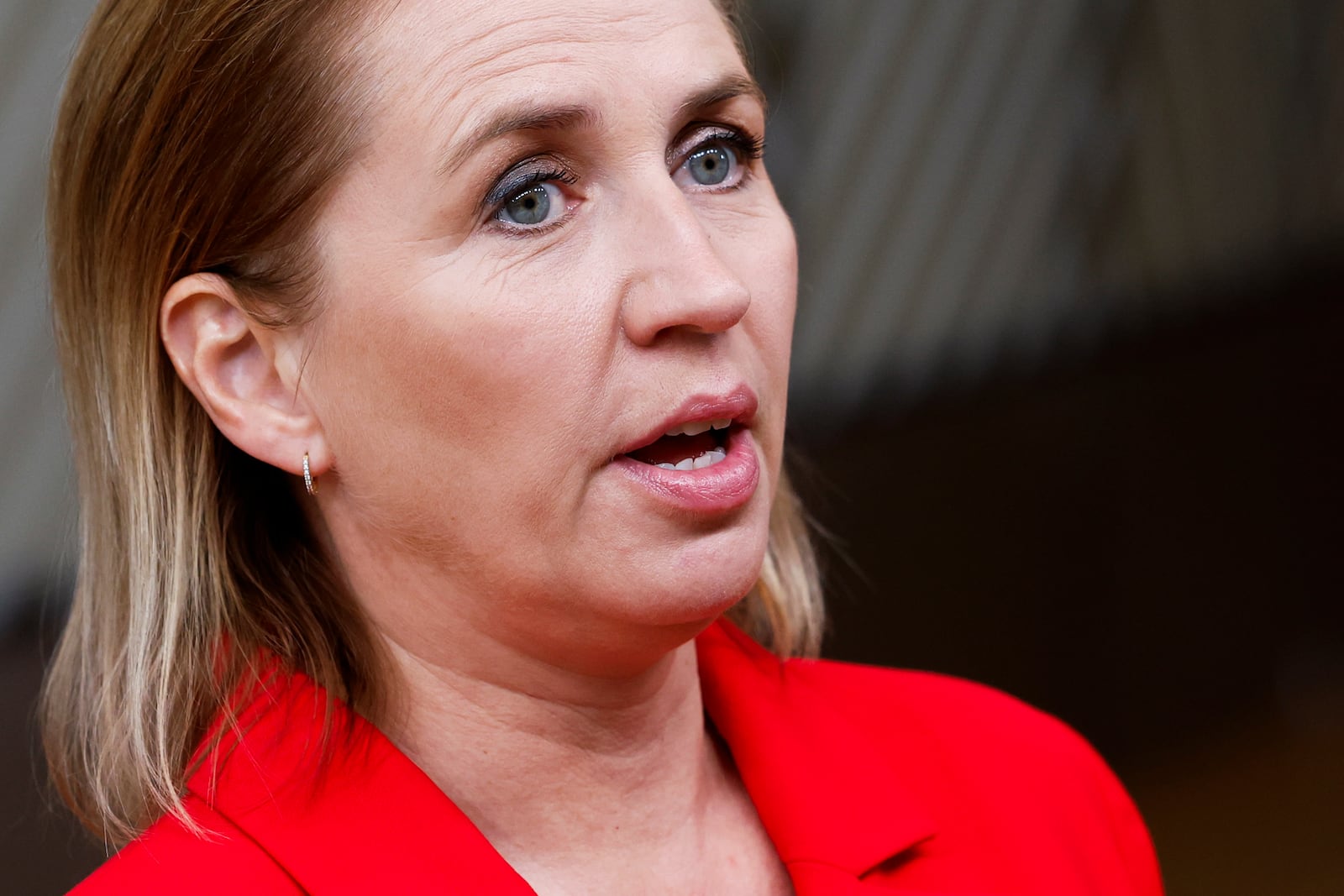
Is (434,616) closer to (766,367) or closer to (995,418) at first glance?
(766,367)

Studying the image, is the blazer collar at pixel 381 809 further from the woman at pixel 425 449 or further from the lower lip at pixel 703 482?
the lower lip at pixel 703 482

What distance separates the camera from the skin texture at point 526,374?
117 cm

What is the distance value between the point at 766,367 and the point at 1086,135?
2.62 metres

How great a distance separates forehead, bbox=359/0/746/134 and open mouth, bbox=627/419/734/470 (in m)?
0.27

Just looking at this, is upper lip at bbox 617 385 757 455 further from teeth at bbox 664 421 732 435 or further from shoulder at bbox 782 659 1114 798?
shoulder at bbox 782 659 1114 798

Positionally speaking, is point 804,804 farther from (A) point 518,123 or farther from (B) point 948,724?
(A) point 518,123

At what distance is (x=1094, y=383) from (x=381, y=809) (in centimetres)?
254

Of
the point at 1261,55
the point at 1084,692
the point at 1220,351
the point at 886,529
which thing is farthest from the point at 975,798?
the point at 1261,55

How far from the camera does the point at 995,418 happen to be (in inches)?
129

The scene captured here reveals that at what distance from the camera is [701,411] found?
46.6 inches

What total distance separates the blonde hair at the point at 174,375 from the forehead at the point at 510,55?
4 cm

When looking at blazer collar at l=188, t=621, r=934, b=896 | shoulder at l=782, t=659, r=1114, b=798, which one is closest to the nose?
blazer collar at l=188, t=621, r=934, b=896

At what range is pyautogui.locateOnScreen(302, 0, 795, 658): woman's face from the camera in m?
1.17

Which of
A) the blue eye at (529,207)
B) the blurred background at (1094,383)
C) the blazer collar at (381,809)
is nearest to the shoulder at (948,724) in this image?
the blazer collar at (381,809)
